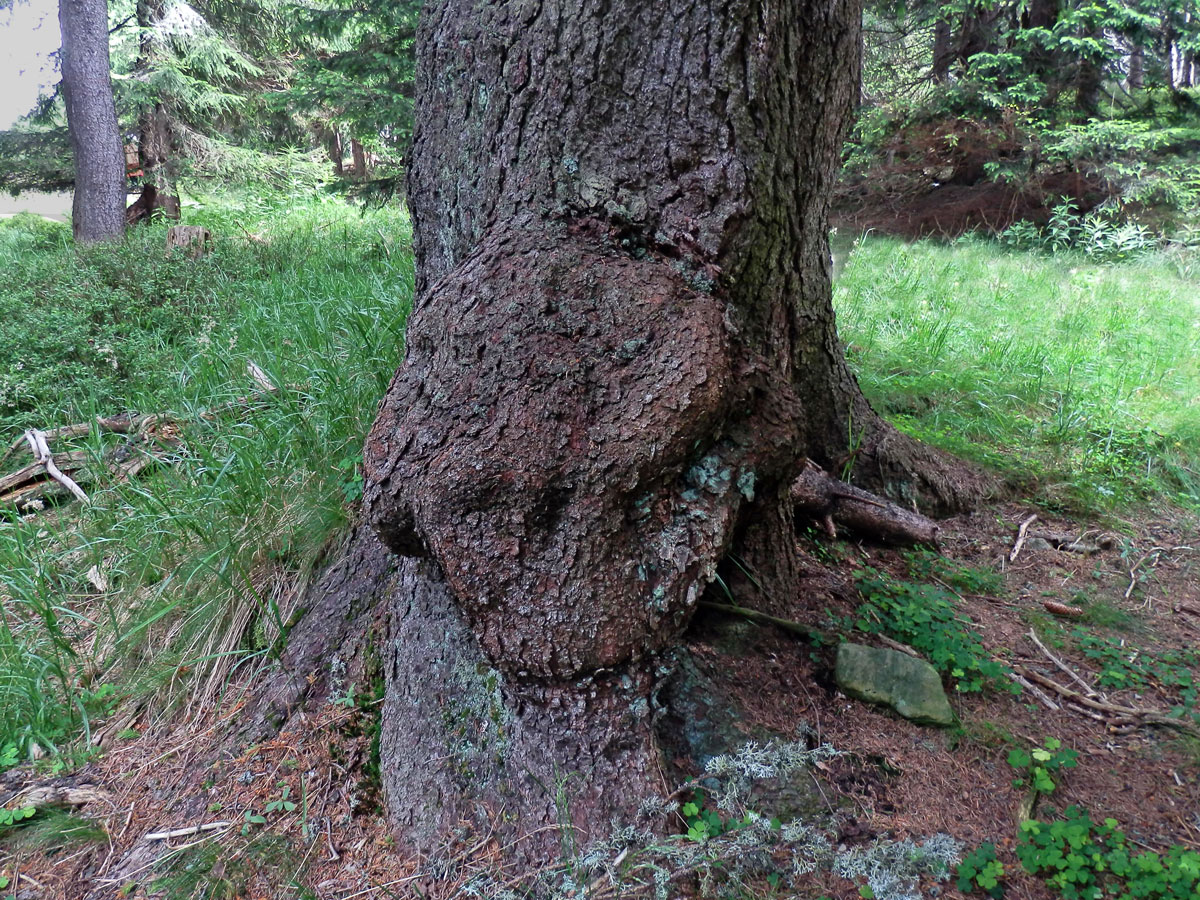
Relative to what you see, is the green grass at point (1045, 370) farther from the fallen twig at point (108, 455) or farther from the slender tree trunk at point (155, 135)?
the slender tree trunk at point (155, 135)

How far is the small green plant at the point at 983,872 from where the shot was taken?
162 centimetres

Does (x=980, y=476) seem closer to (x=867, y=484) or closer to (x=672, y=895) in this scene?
(x=867, y=484)

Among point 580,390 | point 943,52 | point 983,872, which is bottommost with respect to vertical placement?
point 983,872

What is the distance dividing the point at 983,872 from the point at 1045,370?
3.76 m

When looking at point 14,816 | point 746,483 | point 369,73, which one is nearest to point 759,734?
point 746,483

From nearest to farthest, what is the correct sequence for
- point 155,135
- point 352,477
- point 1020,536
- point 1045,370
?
point 352,477 → point 1020,536 → point 1045,370 → point 155,135

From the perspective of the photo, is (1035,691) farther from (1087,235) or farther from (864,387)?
(1087,235)

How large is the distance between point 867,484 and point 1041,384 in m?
2.05

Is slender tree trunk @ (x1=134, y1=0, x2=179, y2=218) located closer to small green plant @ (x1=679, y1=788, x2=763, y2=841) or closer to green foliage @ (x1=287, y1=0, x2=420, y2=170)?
green foliage @ (x1=287, y1=0, x2=420, y2=170)

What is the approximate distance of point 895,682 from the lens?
82.4 inches

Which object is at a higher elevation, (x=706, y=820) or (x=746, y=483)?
(x=746, y=483)

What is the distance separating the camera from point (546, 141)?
201 cm

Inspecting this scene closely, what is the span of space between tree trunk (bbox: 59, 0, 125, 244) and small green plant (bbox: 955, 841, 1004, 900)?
Result: 11.4m

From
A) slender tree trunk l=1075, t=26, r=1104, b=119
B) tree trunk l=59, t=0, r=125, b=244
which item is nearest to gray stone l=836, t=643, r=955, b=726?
slender tree trunk l=1075, t=26, r=1104, b=119
